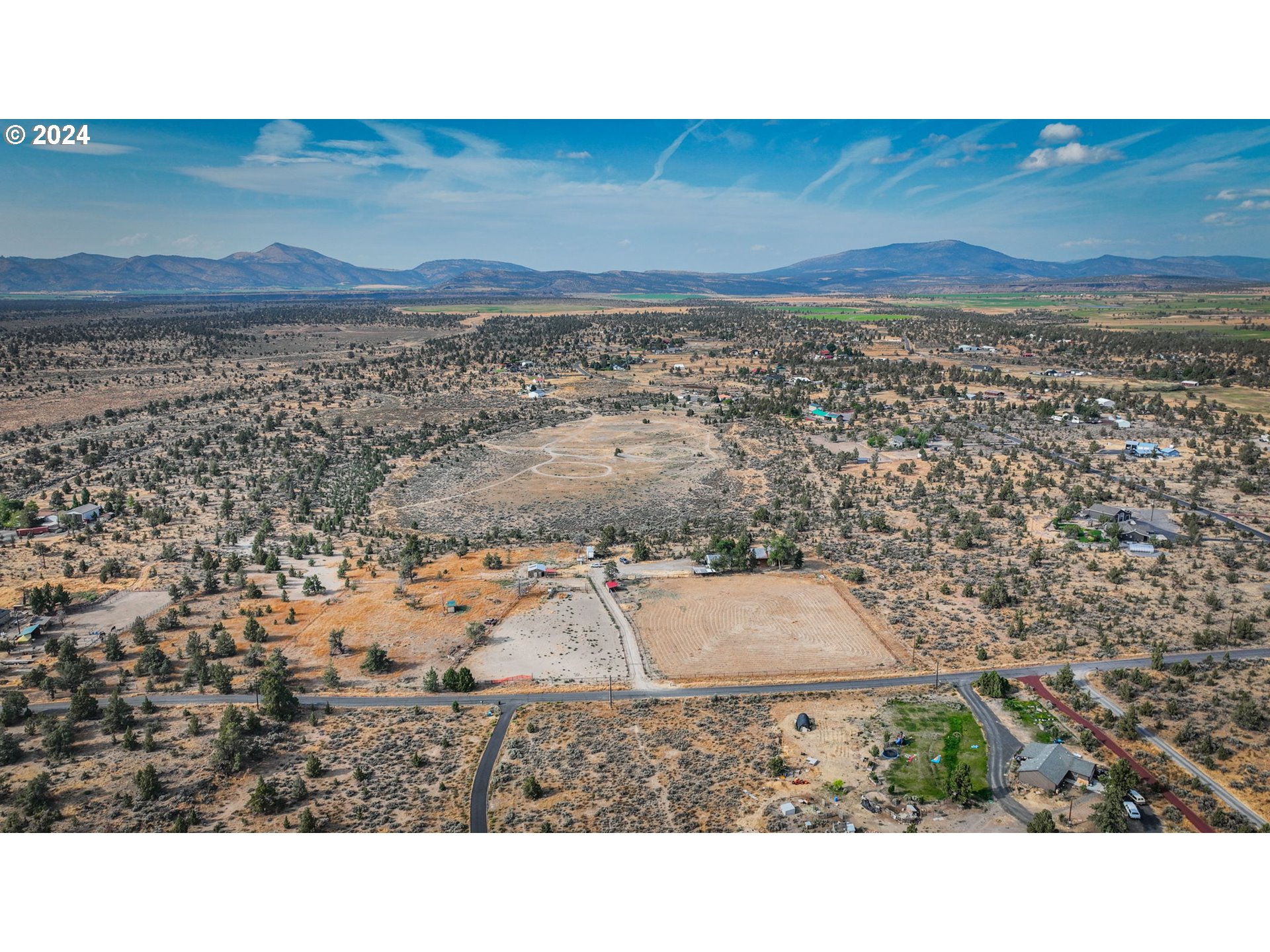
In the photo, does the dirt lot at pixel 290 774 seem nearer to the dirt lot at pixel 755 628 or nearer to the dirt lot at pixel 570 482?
the dirt lot at pixel 755 628

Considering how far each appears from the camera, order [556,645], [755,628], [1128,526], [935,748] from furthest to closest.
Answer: [1128,526] → [755,628] → [556,645] → [935,748]

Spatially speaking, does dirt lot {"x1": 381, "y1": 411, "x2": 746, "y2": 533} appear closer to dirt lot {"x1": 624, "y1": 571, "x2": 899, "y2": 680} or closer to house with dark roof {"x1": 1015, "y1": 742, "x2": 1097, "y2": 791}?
dirt lot {"x1": 624, "y1": 571, "x2": 899, "y2": 680}

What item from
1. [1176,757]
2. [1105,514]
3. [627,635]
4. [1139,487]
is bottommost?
[1176,757]

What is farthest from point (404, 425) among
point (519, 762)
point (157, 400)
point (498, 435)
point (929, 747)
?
point (929, 747)

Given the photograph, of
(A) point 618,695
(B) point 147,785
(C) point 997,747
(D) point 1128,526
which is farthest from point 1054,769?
(D) point 1128,526

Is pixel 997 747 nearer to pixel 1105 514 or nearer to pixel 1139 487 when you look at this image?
pixel 1105 514

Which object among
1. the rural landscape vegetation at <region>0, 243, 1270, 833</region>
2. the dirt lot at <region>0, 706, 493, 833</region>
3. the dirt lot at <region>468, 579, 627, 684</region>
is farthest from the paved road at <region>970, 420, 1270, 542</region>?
the dirt lot at <region>0, 706, 493, 833</region>
